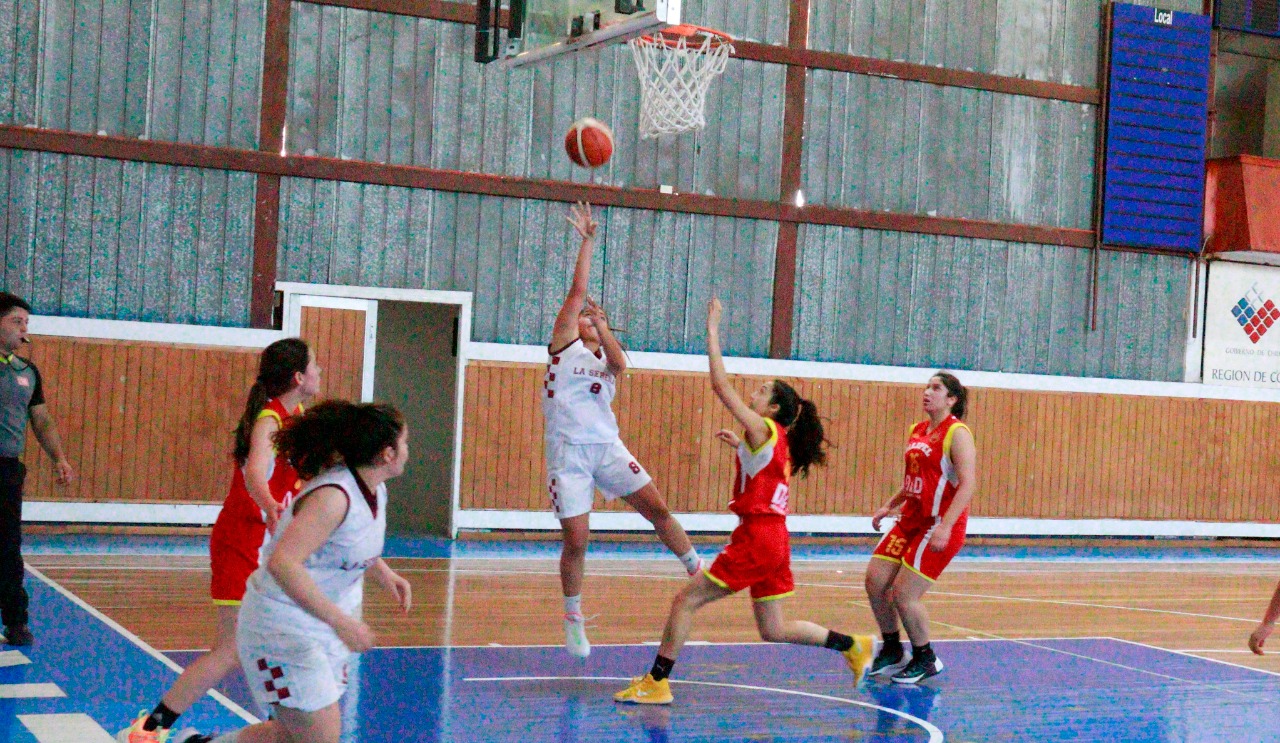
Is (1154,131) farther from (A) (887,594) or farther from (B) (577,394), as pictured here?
(B) (577,394)

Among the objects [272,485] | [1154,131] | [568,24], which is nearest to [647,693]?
[272,485]

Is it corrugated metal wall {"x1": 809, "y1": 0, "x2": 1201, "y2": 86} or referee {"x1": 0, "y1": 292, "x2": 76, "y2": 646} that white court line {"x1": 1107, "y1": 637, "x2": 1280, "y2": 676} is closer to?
referee {"x1": 0, "y1": 292, "x2": 76, "y2": 646}

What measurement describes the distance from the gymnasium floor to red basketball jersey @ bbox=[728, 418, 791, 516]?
0.94 m

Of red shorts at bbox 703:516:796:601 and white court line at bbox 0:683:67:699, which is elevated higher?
red shorts at bbox 703:516:796:601

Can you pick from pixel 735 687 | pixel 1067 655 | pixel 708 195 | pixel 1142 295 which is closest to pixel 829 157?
pixel 708 195

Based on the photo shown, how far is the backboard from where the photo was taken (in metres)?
9.12

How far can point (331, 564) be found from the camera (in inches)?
145

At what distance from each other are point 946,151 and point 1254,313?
15.3ft

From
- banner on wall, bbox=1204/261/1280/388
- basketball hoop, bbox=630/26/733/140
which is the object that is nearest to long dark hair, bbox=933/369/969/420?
basketball hoop, bbox=630/26/733/140

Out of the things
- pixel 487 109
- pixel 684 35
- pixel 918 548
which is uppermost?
pixel 684 35

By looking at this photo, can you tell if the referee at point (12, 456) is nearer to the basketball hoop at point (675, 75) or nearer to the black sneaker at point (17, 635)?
the black sneaker at point (17, 635)

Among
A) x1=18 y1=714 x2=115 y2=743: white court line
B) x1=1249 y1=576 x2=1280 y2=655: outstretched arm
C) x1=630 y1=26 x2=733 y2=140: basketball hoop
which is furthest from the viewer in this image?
x1=630 y1=26 x2=733 y2=140: basketball hoop

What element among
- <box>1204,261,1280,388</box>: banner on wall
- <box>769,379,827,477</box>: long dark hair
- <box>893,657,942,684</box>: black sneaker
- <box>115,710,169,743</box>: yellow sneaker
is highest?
<box>1204,261,1280,388</box>: banner on wall

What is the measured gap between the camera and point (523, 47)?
10523mm
